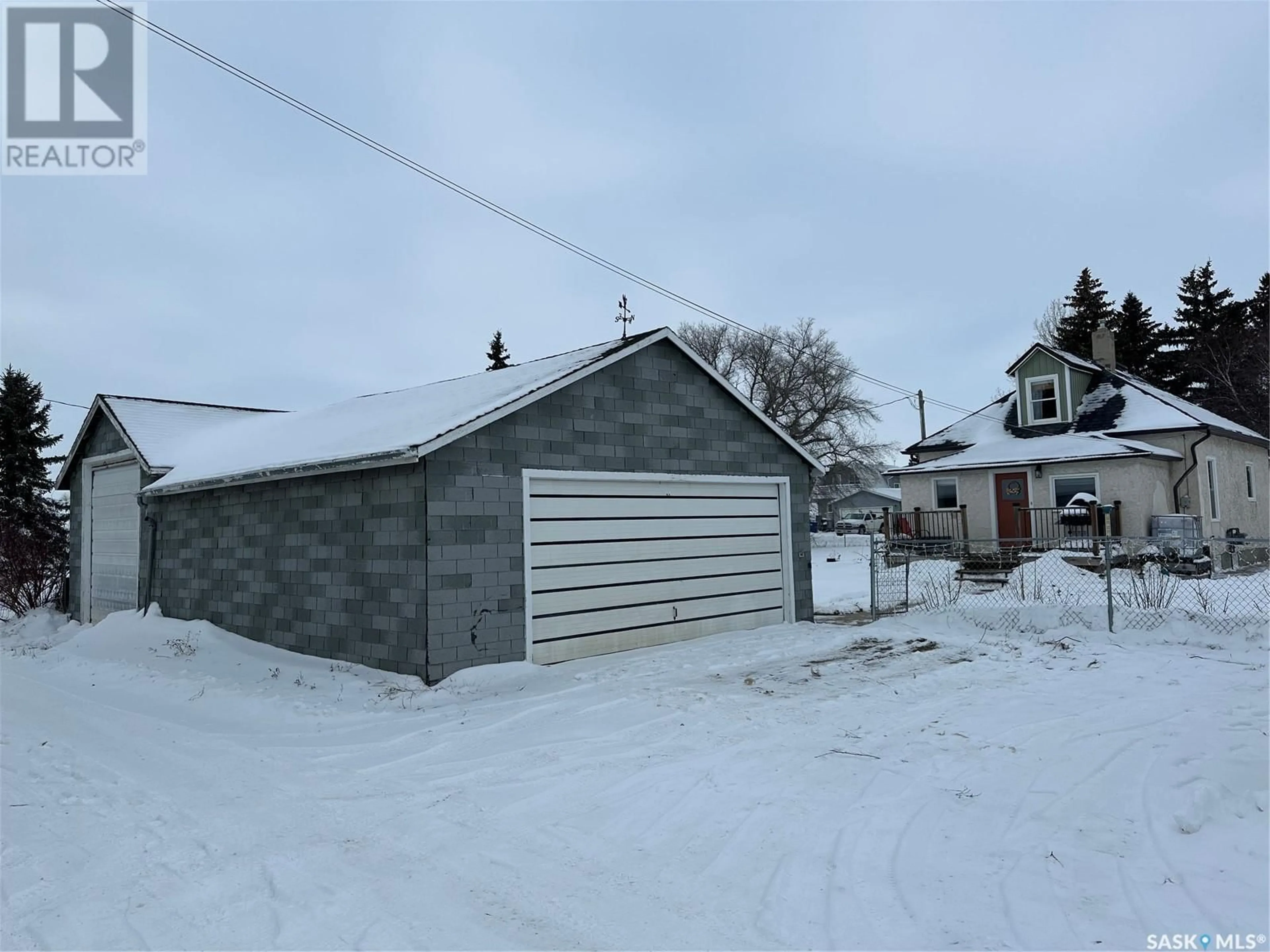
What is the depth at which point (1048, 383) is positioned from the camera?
23.2m

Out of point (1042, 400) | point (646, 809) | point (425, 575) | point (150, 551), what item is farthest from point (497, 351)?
point (646, 809)

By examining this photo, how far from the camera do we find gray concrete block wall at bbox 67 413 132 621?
15.0 m

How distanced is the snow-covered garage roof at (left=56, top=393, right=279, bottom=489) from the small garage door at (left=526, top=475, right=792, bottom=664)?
7.62 m

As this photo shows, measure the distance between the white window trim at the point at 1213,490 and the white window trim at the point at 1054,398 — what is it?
3.73 m

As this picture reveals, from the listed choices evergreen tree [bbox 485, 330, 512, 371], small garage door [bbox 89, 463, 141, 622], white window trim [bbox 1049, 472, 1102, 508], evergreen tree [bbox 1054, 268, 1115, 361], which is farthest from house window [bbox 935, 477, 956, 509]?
evergreen tree [bbox 485, 330, 512, 371]

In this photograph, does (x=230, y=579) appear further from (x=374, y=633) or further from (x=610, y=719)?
(x=610, y=719)

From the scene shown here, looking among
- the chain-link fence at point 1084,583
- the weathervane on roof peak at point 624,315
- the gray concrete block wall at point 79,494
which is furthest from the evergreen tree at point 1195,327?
the gray concrete block wall at point 79,494

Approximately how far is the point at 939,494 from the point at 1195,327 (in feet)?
101

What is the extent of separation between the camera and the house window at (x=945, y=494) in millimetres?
23172

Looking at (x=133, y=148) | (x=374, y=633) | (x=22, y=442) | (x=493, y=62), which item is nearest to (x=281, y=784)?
(x=374, y=633)

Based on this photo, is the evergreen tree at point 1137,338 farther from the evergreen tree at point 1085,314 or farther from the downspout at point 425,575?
the downspout at point 425,575

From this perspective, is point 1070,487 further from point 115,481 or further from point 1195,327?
point 1195,327

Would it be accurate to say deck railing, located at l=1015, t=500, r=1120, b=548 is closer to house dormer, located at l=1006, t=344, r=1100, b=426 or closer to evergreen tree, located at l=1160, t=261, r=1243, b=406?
house dormer, located at l=1006, t=344, r=1100, b=426

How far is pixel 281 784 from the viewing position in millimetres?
5273
